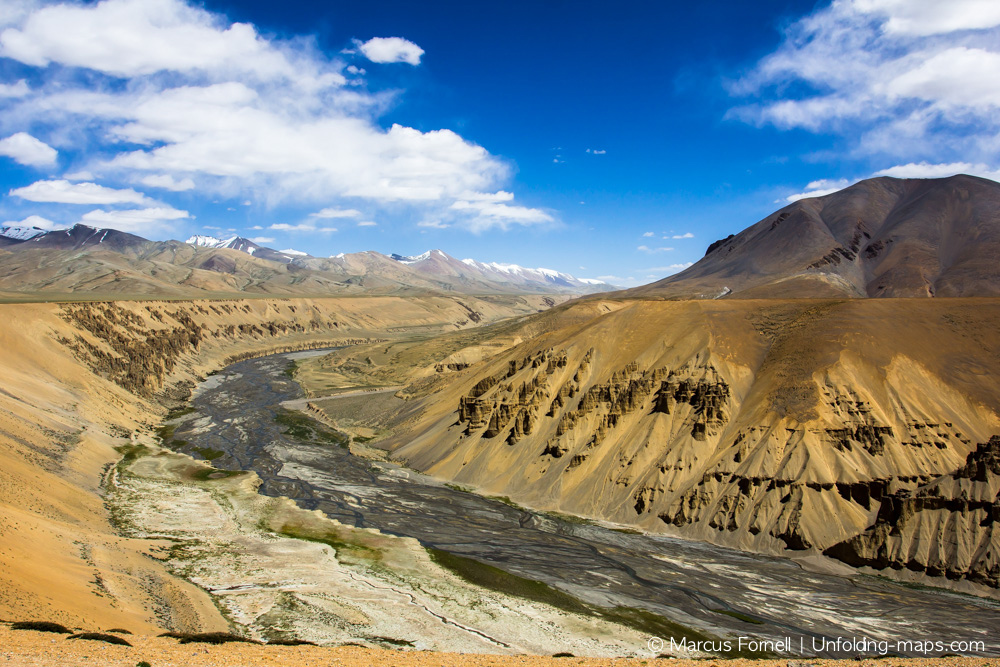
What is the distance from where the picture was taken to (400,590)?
36688mm

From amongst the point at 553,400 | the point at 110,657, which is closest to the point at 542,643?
the point at 110,657

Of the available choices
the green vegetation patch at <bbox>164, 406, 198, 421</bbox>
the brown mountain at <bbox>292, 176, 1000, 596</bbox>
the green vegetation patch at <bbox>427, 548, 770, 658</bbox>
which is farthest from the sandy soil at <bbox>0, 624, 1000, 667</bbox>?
the green vegetation patch at <bbox>164, 406, 198, 421</bbox>

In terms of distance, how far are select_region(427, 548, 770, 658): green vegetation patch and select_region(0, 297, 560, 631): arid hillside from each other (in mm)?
14581

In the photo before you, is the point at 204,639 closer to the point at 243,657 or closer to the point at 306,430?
the point at 243,657

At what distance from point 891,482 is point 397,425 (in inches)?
2182

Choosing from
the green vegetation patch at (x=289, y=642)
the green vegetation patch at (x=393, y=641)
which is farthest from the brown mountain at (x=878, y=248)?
the green vegetation patch at (x=289, y=642)

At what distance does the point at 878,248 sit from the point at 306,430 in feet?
504

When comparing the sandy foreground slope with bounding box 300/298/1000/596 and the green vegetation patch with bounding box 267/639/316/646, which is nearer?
the green vegetation patch with bounding box 267/639/316/646

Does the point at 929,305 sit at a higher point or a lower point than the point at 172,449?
higher

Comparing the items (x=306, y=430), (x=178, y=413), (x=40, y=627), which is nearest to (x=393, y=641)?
(x=40, y=627)

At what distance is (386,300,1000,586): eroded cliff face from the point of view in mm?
40156

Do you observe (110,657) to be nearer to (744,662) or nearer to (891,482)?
(744,662)

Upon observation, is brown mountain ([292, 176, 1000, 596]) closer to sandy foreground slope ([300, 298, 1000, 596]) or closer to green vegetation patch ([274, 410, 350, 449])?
sandy foreground slope ([300, 298, 1000, 596])

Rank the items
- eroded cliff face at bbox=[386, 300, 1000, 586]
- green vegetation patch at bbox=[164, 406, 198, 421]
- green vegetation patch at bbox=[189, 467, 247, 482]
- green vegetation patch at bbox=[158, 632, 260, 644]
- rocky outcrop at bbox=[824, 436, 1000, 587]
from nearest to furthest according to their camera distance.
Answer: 1. green vegetation patch at bbox=[158, 632, 260, 644]
2. rocky outcrop at bbox=[824, 436, 1000, 587]
3. eroded cliff face at bbox=[386, 300, 1000, 586]
4. green vegetation patch at bbox=[189, 467, 247, 482]
5. green vegetation patch at bbox=[164, 406, 198, 421]
